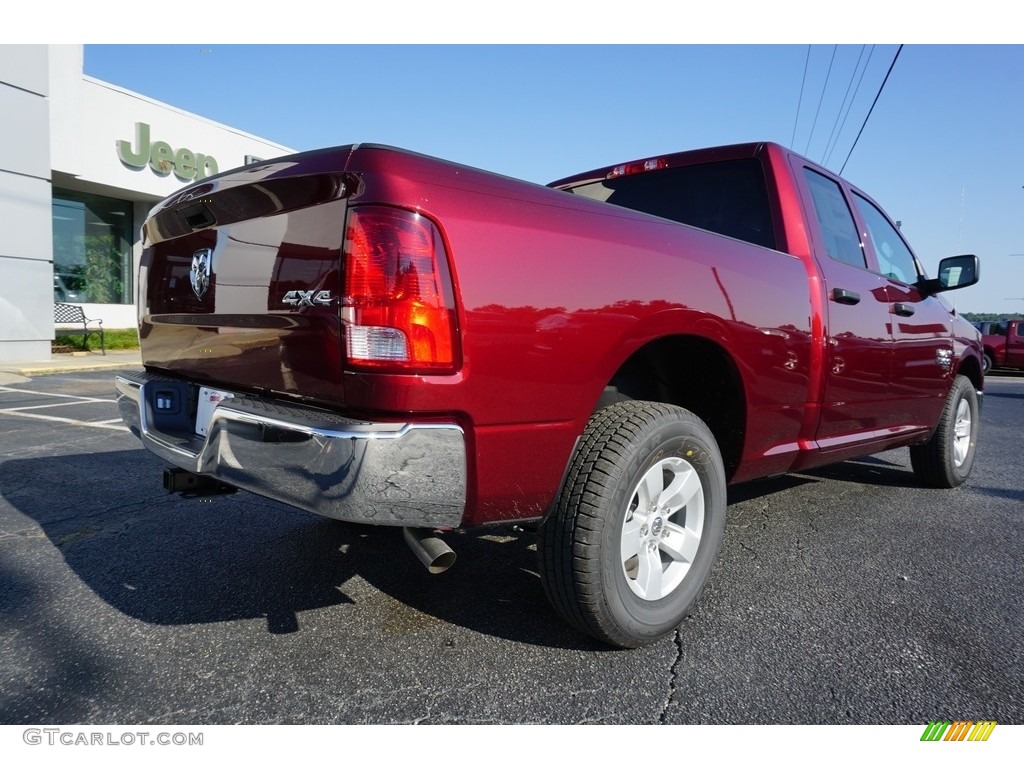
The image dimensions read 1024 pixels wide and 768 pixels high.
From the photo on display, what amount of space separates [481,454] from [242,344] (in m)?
0.87

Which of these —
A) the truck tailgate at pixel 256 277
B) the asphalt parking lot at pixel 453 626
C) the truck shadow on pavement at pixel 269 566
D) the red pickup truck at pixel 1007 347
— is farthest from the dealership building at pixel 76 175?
the red pickup truck at pixel 1007 347

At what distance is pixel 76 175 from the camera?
14000mm

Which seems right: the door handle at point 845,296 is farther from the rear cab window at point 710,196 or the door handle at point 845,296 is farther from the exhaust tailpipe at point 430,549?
the exhaust tailpipe at point 430,549

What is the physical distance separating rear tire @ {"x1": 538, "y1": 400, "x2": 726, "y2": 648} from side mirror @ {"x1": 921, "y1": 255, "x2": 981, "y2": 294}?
2.59 m

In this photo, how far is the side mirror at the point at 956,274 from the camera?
4098 millimetres

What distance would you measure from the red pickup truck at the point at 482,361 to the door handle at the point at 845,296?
0.42ft

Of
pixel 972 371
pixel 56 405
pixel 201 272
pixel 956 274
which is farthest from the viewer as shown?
pixel 56 405

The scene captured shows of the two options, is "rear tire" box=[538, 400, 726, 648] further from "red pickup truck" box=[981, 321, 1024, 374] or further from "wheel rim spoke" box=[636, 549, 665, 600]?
"red pickup truck" box=[981, 321, 1024, 374]

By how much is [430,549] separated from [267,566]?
136 centimetres

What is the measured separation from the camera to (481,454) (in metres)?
1.81

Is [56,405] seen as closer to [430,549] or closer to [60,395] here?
[60,395]

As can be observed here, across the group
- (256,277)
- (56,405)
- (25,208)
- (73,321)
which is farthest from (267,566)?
(73,321)
